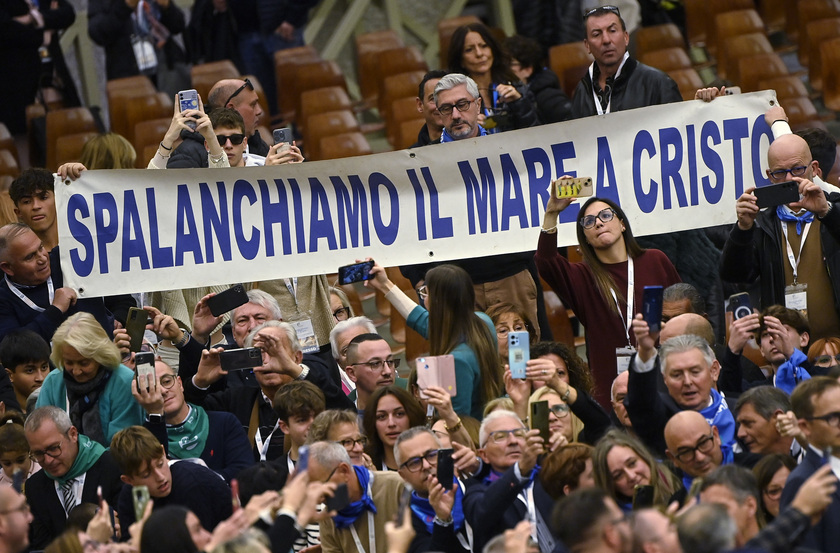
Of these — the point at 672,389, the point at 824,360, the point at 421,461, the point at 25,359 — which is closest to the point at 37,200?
the point at 25,359

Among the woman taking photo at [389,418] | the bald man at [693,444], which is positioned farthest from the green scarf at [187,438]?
the bald man at [693,444]

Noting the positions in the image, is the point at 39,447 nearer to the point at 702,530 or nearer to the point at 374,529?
the point at 374,529

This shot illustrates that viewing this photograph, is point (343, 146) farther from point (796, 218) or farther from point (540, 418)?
point (540, 418)

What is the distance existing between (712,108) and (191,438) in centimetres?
282

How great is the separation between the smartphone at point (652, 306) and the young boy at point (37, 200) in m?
3.24

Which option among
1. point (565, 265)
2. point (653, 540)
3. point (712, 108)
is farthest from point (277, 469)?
point (712, 108)

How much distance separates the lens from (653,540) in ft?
15.0

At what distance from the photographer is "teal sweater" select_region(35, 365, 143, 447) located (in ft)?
22.3

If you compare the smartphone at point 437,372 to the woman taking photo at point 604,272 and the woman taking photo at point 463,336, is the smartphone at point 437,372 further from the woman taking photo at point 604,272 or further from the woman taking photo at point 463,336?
the woman taking photo at point 604,272

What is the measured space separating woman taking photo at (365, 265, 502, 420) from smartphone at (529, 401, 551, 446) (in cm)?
83

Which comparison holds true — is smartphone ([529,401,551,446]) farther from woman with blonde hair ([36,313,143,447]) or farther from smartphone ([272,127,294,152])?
smartphone ([272,127,294,152])

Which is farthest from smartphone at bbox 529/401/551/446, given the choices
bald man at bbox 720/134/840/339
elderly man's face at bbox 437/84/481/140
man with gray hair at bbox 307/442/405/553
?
elderly man's face at bbox 437/84/481/140

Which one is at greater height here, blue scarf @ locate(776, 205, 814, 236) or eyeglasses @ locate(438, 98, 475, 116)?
eyeglasses @ locate(438, 98, 475, 116)

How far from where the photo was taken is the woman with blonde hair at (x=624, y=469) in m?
5.60
